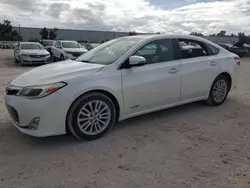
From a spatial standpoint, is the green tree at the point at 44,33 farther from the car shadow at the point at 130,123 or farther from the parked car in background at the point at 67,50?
the car shadow at the point at 130,123

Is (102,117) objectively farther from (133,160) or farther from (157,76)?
(157,76)

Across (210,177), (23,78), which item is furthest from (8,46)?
(210,177)

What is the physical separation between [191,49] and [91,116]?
8.09 ft

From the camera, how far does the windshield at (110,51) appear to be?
13.8 ft

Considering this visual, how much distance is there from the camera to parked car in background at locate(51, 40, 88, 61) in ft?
47.3

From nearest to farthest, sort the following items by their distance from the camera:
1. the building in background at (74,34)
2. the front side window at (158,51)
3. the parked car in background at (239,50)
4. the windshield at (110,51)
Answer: the windshield at (110,51) → the front side window at (158,51) → the parked car in background at (239,50) → the building in background at (74,34)

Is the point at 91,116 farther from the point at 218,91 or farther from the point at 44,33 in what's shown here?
the point at 44,33

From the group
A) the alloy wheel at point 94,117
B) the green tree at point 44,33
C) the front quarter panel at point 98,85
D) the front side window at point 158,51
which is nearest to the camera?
the front quarter panel at point 98,85

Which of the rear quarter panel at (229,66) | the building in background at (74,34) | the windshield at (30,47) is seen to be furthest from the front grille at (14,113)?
the building in background at (74,34)

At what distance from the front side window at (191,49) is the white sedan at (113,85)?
0.02 meters

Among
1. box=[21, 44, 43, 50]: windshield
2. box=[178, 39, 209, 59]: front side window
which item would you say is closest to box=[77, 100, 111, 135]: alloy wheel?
box=[178, 39, 209, 59]: front side window

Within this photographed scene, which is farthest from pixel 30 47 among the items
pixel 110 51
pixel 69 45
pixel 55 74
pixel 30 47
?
pixel 55 74

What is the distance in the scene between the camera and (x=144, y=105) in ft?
14.0

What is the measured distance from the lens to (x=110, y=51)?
4520mm
